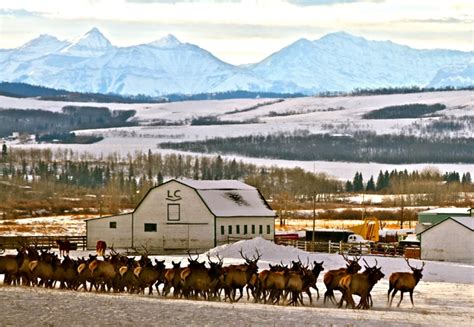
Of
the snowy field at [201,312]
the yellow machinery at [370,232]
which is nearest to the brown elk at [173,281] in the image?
the snowy field at [201,312]

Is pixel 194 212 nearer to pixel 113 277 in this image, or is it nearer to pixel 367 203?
pixel 113 277

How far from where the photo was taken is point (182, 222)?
6562cm

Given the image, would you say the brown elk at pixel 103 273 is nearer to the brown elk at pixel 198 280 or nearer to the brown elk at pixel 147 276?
the brown elk at pixel 147 276

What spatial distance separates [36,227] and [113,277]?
51.4m

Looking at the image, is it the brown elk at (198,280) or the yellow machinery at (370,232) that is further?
the yellow machinery at (370,232)

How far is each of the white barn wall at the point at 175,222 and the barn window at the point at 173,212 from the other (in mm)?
179

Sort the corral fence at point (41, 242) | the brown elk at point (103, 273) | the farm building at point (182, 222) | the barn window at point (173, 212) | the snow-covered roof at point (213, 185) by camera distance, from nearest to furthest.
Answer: the brown elk at point (103, 273)
the corral fence at point (41, 242)
the farm building at point (182, 222)
the barn window at point (173, 212)
the snow-covered roof at point (213, 185)

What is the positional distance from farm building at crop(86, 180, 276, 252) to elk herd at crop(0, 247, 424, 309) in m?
27.5

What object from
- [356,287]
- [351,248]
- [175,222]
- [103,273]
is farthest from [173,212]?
[356,287]

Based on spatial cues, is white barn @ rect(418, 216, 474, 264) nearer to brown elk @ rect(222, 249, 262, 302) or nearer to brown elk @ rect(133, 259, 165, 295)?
brown elk @ rect(222, 249, 262, 302)

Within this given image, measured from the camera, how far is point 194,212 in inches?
2576

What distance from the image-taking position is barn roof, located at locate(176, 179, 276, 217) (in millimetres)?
65688

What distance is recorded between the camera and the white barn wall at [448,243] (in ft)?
189

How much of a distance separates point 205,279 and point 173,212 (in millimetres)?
32367
